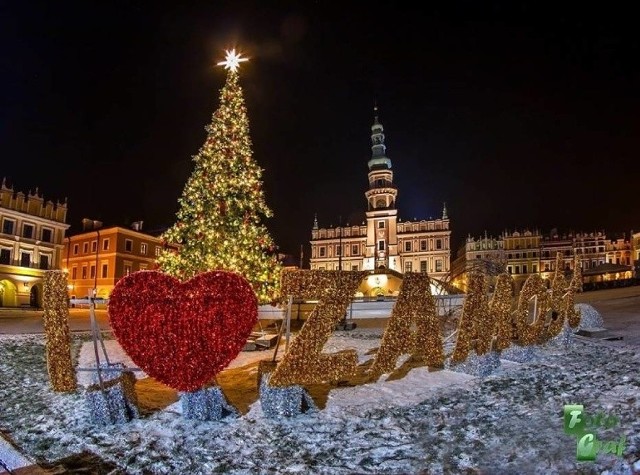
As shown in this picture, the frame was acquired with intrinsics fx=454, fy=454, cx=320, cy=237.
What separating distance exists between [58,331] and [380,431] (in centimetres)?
434

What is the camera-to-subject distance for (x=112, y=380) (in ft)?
20.0

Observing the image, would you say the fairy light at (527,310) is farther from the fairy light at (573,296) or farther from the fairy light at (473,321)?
the fairy light at (573,296)

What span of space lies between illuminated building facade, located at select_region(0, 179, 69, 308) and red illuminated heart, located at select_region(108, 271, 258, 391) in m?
45.7

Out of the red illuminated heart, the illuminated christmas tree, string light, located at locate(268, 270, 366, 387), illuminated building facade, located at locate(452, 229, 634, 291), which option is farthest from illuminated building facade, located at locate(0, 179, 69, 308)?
illuminated building facade, located at locate(452, 229, 634, 291)

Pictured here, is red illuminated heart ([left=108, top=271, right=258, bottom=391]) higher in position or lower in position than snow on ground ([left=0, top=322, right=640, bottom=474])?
higher

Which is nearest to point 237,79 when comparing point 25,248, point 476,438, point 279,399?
point 279,399

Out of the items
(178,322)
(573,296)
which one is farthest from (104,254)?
(178,322)

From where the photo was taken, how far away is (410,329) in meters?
7.10

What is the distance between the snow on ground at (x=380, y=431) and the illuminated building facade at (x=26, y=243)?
44751 mm

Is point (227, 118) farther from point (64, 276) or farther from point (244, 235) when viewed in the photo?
point (64, 276)

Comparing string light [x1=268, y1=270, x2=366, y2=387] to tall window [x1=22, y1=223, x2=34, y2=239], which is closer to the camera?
string light [x1=268, y1=270, x2=366, y2=387]

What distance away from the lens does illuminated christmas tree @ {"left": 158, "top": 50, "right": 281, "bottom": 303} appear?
15750 mm

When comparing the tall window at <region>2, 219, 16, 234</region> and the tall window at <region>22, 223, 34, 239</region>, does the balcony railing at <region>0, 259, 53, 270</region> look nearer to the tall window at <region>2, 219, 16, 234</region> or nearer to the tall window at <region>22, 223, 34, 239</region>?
the tall window at <region>22, 223, 34, 239</region>

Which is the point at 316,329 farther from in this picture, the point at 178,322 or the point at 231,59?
the point at 231,59
